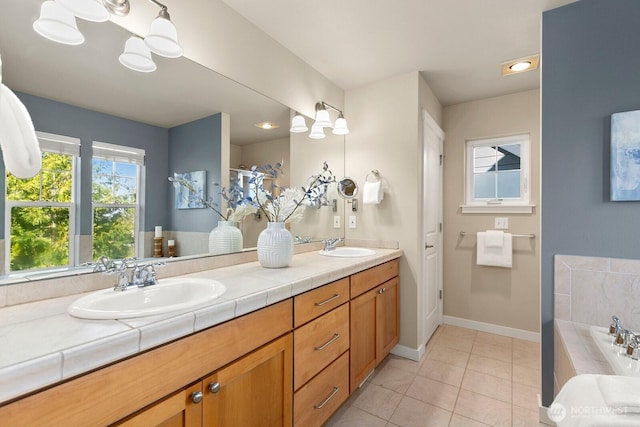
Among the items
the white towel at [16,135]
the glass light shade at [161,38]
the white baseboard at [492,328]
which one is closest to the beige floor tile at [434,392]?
the white baseboard at [492,328]

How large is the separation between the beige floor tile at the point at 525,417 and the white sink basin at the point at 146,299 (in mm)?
1829

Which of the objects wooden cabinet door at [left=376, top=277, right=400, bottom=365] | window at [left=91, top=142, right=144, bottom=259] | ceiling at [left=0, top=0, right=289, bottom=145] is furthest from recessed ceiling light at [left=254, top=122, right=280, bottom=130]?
wooden cabinet door at [left=376, top=277, right=400, bottom=365]

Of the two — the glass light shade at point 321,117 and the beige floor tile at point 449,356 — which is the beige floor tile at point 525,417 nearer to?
the beige floor tile at point 449,356

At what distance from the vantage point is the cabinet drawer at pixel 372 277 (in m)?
1.79

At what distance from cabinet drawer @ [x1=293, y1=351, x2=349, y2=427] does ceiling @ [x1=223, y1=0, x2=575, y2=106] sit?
1995 millimetres

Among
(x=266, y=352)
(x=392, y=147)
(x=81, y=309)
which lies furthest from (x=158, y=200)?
(x=392, y=147)

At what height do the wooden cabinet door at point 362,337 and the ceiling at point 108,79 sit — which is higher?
the ceiling at point 108,79

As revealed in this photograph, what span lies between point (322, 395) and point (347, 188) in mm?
1658

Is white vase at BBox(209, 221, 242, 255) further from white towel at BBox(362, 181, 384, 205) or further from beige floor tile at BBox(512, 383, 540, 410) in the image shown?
beige floor tile at BBox(512, 383, 540, 410)

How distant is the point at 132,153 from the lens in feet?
4.25

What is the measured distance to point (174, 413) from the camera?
0.82 metres

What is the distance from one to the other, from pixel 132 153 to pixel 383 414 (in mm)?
1918

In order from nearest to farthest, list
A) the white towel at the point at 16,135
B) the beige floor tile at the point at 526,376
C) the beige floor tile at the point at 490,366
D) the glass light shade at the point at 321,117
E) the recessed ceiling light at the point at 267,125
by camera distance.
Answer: the white towel at the point at 16,135, the recessed ceiling light at the point at 267,125, the beige floor tile at the point at 526,376, the beige floor tile at the point at 490,366, the glass light shade at the point at 321,117

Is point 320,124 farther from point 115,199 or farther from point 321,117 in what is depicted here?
point 115,199
